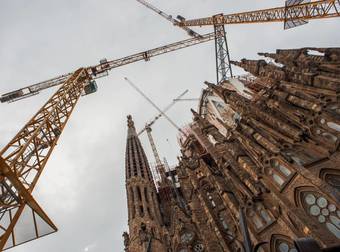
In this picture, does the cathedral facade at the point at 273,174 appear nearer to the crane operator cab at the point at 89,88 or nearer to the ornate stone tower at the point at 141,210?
the ornate stone tower at the point at 141,210

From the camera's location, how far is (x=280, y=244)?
15930mm

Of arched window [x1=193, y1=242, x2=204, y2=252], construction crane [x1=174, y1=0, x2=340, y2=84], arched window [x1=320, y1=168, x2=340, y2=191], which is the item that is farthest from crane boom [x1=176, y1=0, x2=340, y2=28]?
arched window [x1=193, y1=242, x2=204, y2=252]

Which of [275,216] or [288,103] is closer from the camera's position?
[275,216]

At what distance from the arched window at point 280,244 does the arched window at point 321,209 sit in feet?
7.42

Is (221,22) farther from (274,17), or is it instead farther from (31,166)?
(31,166)

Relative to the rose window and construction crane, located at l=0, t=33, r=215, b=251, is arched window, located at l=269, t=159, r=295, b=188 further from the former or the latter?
construction crane, located at l=0, t=33, r=215, b=251

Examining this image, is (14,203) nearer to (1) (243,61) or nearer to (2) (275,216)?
(2) (275,216)

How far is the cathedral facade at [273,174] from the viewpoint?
15.1 metres

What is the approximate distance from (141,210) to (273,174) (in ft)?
69.4

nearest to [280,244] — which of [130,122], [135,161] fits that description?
[135,161]

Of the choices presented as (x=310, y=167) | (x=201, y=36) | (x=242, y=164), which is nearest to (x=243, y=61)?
(x=242, y=164)

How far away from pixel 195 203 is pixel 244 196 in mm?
8281

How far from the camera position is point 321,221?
14.6 metres

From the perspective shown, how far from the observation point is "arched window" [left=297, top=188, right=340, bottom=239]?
46.7ft
